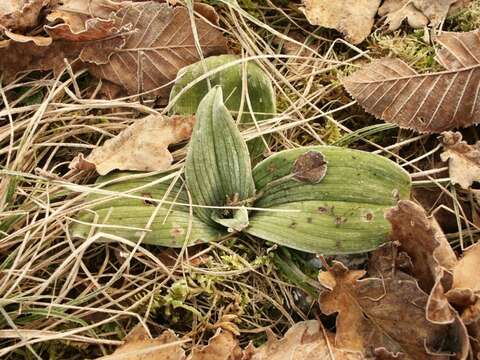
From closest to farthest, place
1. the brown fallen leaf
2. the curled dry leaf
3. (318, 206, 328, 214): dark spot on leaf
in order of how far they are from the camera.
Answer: the curled dry leaf → (318, 206, 328, 214): dark spot on leaf → the brown fallen leaf

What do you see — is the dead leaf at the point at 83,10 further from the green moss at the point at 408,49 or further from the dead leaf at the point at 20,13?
the green moss at the point at 408,49

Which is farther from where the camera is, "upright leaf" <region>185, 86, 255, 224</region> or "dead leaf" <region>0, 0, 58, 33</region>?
"dead leaf" <region>0, 0, 58, 33</region>

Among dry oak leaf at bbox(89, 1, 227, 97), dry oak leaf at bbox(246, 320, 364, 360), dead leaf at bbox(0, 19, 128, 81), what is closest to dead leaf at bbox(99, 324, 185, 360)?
dry oak leaf at bbox(246, 320, 364, 360)

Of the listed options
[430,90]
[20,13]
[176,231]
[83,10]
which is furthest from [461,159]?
[20,13]

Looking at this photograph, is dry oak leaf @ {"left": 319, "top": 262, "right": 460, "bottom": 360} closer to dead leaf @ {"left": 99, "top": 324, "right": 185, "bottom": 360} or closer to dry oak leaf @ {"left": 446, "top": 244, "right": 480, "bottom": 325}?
dry oak leaf @ {"left": 446, "top": 244, "right": 480, "bottom": 325}

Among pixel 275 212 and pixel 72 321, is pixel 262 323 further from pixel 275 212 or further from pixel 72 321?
pixel 72 321

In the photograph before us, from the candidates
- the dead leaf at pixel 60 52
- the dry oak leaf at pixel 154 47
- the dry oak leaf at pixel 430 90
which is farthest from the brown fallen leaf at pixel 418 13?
the dead leaf at pixel 60 52

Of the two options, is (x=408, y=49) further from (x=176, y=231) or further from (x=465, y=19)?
(x=176, y=231)
